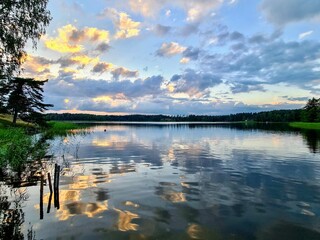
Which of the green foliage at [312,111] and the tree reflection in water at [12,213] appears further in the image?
the green foliage at [312,111]

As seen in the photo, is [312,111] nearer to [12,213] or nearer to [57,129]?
[57,129]

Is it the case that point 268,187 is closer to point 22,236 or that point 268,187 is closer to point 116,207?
point 116,207

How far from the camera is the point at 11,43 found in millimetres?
21734

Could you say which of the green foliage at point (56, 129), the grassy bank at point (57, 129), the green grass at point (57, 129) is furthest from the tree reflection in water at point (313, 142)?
the grassy bank at point (57, 129)

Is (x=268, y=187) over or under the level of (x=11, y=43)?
under

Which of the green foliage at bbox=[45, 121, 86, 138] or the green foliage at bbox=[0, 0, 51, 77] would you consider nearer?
the green foliage at bbox=[0, 0, 51, 77]

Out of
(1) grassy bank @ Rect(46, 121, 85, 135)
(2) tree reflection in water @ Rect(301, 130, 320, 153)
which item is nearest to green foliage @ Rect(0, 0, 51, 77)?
(2) tree reflection in water @ Rect(301, 130, 320, 153)

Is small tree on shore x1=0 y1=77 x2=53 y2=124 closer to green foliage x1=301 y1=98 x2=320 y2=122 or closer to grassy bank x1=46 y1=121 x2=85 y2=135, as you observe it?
grassy bank x1=46 y1=121 x2=85 y2=135

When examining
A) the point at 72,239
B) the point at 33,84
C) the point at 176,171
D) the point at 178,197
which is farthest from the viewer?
the point at 33,84

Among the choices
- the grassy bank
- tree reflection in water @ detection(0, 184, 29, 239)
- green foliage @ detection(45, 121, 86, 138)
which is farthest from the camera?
the grassy bank

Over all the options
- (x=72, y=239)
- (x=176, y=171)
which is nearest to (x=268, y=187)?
(x=176, y=171)

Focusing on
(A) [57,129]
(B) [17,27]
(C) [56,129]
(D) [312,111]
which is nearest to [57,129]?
A: (A) [57,129]

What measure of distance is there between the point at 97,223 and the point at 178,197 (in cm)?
735

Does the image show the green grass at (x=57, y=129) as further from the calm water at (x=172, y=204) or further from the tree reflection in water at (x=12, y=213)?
the tree reflection in water at (x=12, y=213)
